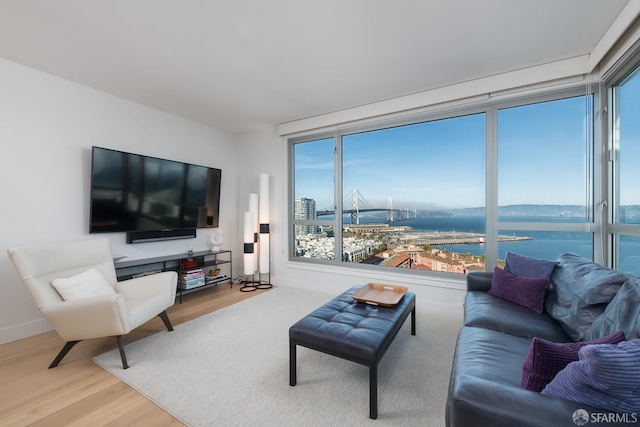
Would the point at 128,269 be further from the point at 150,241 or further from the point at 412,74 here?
the point at 412,74

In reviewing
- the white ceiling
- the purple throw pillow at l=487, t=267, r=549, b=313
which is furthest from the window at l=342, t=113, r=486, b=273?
the purple throw pillow at l=487, t=267, r=549, b=313

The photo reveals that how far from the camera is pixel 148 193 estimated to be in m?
3.40

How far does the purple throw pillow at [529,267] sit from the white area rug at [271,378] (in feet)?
2.69

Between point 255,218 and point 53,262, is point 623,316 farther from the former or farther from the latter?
point 255,218

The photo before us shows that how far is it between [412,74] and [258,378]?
10.1ft

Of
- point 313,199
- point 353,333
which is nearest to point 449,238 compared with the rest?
point 313,199

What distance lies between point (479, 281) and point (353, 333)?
1465 mm

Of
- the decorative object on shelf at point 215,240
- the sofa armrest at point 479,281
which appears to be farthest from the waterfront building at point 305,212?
the sofa armrest at point 479,281

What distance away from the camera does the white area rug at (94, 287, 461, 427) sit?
5.07 ft

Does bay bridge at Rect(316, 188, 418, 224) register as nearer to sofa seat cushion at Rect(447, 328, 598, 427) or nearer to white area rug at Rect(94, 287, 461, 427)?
white area rug at Rect(94, 287, 461, 427)

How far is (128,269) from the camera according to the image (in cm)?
329

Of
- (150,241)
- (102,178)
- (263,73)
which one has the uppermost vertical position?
(263,73)

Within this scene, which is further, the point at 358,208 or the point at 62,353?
the point at 358,208

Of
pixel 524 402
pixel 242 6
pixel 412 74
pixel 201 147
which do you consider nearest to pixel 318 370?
pixel 524 402
